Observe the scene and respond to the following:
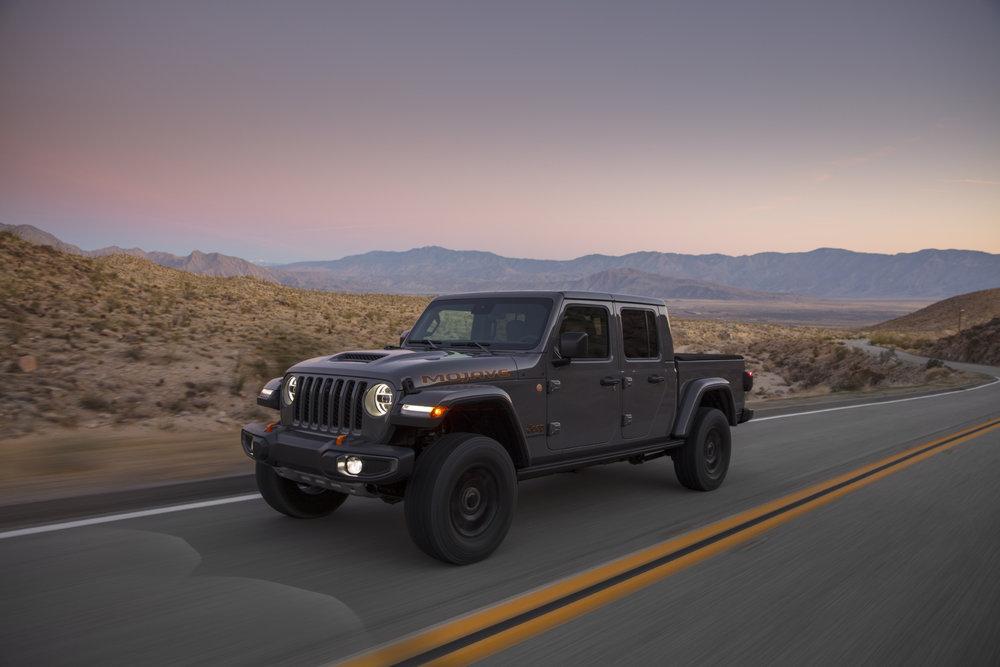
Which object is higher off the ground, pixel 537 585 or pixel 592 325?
pixel 592 325

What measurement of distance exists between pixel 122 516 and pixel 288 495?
1.31 meters

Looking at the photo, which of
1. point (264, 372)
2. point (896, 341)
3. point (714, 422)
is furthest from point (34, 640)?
point (896, 341)

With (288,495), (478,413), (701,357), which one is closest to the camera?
(478,413)

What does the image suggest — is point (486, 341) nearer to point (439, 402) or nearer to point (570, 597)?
point (439, 402)

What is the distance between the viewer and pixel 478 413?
16.7 ft

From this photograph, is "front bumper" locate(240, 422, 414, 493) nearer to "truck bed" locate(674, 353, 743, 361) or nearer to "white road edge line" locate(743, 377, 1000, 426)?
"truck bed" locate(674, 353, 743, 361)

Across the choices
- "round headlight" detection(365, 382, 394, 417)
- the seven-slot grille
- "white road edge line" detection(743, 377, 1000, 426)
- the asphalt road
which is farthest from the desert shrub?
"white road edge line" detection(743, 377, 1000, 426)

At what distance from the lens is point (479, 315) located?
19.5 feet

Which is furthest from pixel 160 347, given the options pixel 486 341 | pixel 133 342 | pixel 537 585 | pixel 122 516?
pixel 537 585

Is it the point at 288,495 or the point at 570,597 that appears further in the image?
the point at 288,495

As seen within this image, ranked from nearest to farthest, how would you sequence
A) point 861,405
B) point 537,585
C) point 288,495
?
point 537,585 < point 288,495 < point 861,405

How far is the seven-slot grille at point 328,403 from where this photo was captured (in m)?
4.70

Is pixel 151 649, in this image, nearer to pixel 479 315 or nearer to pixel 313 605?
pixel 313 605

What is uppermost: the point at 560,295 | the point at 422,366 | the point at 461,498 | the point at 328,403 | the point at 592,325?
the point at 560,295
